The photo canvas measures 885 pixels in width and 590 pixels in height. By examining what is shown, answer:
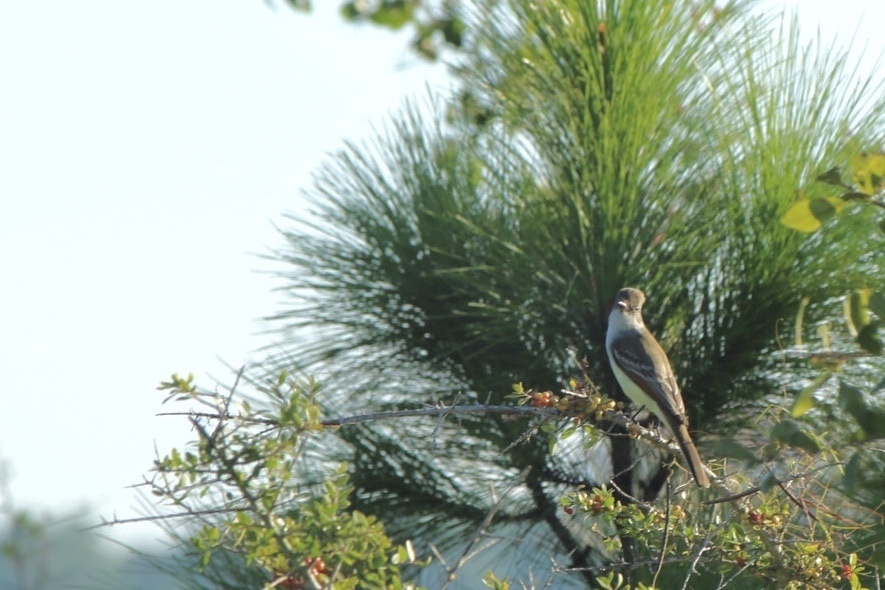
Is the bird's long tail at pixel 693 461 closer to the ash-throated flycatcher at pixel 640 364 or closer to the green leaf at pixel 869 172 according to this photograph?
the ash-throated flycatcher at pixel 640 364

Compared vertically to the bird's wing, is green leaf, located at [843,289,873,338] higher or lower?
lower

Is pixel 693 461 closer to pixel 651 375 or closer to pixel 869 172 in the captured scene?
pixel 651 375

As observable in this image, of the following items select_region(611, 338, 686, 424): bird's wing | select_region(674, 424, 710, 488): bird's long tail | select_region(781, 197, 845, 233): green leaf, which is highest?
select_region(611, 338, 686, 424): bird's wing

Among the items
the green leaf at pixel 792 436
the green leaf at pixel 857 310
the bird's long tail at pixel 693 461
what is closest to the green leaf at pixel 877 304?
the green leaf at pixel 857 310

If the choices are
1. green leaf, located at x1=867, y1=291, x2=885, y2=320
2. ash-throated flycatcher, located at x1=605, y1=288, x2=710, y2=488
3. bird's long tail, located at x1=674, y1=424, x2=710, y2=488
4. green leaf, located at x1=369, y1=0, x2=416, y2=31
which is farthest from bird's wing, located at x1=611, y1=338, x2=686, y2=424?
green leaf, located at x1=867, y1=291, x2=885, y2=320

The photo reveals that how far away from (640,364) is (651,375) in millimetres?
61

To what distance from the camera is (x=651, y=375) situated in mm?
2781

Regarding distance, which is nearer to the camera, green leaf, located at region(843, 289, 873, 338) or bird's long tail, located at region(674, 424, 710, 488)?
green leaf, located at region(843, 289, 873, 338)

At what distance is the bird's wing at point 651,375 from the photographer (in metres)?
2.79

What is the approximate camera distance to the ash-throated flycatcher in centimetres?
277

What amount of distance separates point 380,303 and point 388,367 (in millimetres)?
169

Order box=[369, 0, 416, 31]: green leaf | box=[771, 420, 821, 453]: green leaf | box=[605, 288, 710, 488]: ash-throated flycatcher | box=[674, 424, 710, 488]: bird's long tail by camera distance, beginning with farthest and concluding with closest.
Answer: box=[605, 288, 710, 488]: ash-throated flycatcher → box=[674, 424, 710, 488]: bird's long tail → box=[369, 0, 416, 31]: green leaf → box=[771, 420, 821, 453]: green leaf

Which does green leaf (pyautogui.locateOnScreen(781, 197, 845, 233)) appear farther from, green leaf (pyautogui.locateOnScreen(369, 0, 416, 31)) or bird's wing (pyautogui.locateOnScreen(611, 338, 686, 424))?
bird's wing (pyautogui.locateOnScreen(611, 338, 686, 424))

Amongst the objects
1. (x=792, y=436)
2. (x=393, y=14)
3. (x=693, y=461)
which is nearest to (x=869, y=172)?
(x=792, y=436)
